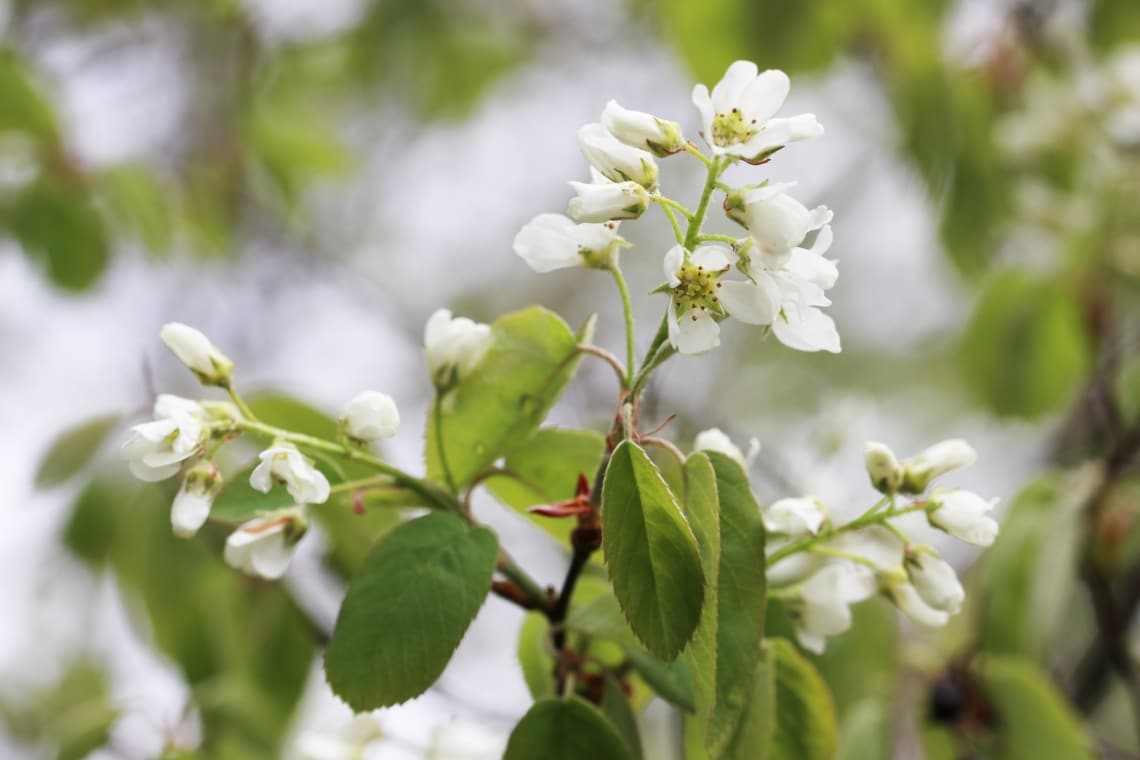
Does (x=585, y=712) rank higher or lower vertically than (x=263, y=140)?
higher

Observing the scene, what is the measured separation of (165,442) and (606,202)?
403 millimetres

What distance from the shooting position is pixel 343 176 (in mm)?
3426

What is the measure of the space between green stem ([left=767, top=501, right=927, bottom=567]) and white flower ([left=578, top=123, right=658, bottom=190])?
1.15ft

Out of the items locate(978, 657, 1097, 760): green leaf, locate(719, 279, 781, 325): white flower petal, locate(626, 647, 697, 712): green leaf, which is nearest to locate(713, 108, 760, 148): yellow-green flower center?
locate(719, 279, 781, 325): white flower petal

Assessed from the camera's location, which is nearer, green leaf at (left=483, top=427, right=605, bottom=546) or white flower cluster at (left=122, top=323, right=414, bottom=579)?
white flower cluster at (left=122, top=323, right=414, bottom=579)

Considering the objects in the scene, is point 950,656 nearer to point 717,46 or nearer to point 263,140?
point 717,46

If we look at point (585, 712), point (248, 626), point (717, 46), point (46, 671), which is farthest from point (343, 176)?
point (46, 671)

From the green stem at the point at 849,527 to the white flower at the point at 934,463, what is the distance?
0.02m

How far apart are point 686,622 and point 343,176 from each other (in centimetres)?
280

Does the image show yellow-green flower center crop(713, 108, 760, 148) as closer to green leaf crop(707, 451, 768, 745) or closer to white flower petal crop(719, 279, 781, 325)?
white flower petal crop(719, 279, 781, 325)

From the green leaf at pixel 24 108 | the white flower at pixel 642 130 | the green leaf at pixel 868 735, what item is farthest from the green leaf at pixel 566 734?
the green leaf at pixel 24 108

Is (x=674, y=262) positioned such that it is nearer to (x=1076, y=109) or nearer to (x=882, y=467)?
(x=882, y=467)

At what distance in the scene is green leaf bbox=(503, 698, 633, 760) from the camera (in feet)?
3.19

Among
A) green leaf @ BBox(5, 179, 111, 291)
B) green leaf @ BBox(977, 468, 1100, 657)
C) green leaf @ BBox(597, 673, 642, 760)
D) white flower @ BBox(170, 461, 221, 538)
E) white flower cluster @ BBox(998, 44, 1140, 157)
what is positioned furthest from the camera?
white flower cluster @ BBox(998, 44, 1140, 157)
